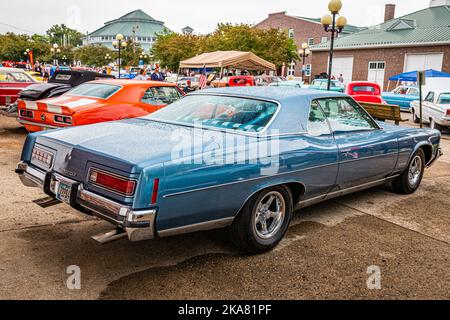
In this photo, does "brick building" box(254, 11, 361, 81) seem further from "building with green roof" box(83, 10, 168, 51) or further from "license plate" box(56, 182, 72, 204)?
"building with green roof" box(83, 10, 168, 51)

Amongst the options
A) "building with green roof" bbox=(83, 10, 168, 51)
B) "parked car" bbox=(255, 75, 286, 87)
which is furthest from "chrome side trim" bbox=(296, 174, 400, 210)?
"building with green roof" bbox=(83, 10, 168, 51)

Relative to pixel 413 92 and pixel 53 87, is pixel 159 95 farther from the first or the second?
pixel 413 92

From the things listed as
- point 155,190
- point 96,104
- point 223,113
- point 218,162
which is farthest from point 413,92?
point 155,190

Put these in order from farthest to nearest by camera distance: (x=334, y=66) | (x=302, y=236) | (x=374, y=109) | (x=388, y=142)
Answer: (x=334, y=66)
(x=374, y=109)
(x=388, y=142)
(x=302, y=236)

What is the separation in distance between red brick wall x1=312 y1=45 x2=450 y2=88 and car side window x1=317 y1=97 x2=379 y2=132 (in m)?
28.7

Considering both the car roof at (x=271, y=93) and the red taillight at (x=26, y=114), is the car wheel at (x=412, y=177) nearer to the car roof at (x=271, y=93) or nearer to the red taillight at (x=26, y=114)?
the car roof at (x=271, y=93)

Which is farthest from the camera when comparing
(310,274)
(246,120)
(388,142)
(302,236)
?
(388,142)

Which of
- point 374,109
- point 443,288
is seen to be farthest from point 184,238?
point 374,109

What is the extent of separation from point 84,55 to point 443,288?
79.6 m

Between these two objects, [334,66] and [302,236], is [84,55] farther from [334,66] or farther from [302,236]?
[302,236]

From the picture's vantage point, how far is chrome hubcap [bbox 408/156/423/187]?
5919 mm

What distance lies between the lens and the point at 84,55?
7581 cm

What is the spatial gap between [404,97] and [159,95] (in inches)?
634

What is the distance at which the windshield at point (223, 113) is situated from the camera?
12.9ft
